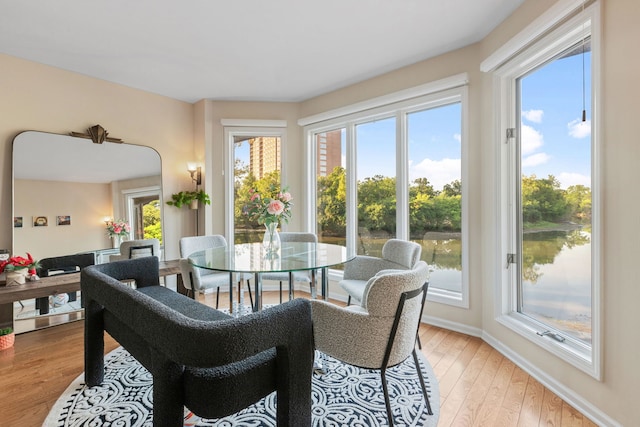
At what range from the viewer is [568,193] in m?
2.04

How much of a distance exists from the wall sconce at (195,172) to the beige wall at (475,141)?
0.35 ft

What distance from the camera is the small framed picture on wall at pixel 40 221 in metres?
2.99

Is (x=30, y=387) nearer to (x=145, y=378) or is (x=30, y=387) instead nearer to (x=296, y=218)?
(x=145, y=378)

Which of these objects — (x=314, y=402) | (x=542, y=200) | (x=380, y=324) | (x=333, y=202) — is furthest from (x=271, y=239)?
(x=542, y=200)

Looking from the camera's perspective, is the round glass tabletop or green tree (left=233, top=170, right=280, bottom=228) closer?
the round glass tabletop

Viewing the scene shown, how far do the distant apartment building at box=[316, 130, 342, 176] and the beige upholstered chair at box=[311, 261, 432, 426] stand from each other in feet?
8.31

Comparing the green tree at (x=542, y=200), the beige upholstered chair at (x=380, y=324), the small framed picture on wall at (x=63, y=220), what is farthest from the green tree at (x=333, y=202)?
the small framed picture on wall at (x=63, y=220)

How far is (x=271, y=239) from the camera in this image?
107 inches

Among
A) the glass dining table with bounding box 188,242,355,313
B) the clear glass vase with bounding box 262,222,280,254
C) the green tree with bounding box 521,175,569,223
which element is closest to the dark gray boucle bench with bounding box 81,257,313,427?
the glass dining table with bounding box 188,242,355,313

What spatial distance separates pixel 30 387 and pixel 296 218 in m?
2.95

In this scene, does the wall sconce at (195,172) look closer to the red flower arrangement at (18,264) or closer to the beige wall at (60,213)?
the beige wall at (60,213)

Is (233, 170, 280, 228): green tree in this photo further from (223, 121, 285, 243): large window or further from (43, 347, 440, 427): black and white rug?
(43, 347, 440, 427): black and white rug

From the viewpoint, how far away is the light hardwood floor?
175 centimetres

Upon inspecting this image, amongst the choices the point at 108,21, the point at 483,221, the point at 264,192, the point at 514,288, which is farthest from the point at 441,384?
the point at 108,21
